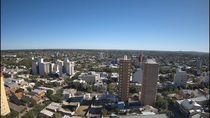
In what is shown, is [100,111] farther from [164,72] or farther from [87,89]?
[164,72]

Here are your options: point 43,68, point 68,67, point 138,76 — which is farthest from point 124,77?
point 43,68

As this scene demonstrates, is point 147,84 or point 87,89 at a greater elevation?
point 147,84

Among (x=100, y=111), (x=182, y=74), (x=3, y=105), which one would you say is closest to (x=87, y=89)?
(x=100, y=111)

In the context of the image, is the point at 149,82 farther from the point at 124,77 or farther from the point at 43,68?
the point at 43,68

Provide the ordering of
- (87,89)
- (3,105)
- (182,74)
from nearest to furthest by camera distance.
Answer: (3,105), (87,89), (182,74)

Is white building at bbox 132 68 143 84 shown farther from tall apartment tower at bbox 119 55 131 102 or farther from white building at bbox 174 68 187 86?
tall apartment tower at bbox 119 55 131 102

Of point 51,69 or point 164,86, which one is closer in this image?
point 164,86

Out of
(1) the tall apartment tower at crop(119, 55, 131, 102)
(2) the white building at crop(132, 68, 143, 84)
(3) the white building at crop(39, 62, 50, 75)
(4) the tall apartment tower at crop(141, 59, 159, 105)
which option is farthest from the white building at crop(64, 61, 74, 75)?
(4) the tall apartment tower at crop(141, 59, 159, 105)
